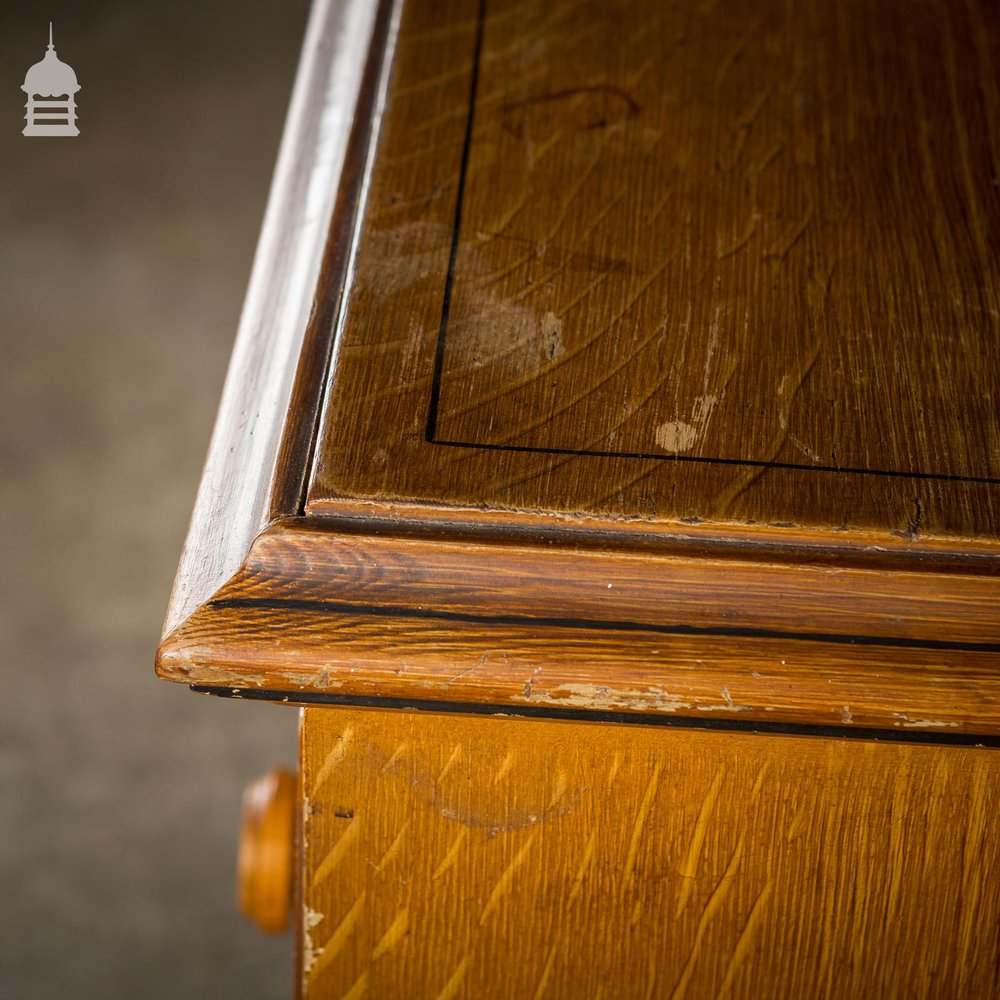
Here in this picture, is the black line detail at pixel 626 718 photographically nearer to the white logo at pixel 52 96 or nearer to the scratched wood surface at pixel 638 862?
the scratched wood surface at pixel 638 862

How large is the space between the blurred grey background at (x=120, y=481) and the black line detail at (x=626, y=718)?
968 mm

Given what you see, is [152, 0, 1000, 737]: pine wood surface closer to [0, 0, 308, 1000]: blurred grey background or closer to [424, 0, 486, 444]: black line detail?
[424, 0, 486, 444]: black line detail

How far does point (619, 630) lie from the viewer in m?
0.31

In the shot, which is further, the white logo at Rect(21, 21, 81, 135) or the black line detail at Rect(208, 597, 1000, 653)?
the white logo at Rect(21, 21, 81, 135)

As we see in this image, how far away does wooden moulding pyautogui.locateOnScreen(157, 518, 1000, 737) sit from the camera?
307mm

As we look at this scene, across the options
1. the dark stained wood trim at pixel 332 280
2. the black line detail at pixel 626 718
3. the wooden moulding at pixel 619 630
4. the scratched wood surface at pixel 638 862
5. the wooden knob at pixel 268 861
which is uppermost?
the dark stained wood trim at pixel 332 280

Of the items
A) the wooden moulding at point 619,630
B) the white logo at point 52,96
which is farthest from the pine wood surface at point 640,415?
the white logo at point 52,96

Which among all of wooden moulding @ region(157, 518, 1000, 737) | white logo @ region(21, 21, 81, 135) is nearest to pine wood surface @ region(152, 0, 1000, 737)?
wooden moulding @ region(157, 518, 1000, 737)

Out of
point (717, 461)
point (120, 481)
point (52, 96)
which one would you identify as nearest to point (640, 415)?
point (717, 461)

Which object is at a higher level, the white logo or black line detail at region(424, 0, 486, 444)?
the white logo

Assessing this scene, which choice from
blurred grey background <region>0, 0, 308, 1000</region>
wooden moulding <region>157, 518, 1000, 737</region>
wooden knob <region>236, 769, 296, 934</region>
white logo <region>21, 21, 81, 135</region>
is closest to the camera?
wooden moulding <region>157, 518, 1000, 737</region>

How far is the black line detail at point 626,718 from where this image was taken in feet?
1.03

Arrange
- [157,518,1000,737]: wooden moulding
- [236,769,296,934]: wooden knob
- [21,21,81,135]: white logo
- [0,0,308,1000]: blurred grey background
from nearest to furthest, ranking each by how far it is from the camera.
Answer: [157,518,1000,737]: wooden moulding
[236,769,296,934]: wooden knob
[0,0,308,1000]: blurred grey background
[21,21,81,135]: white logo

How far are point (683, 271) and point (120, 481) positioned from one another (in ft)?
4.65
